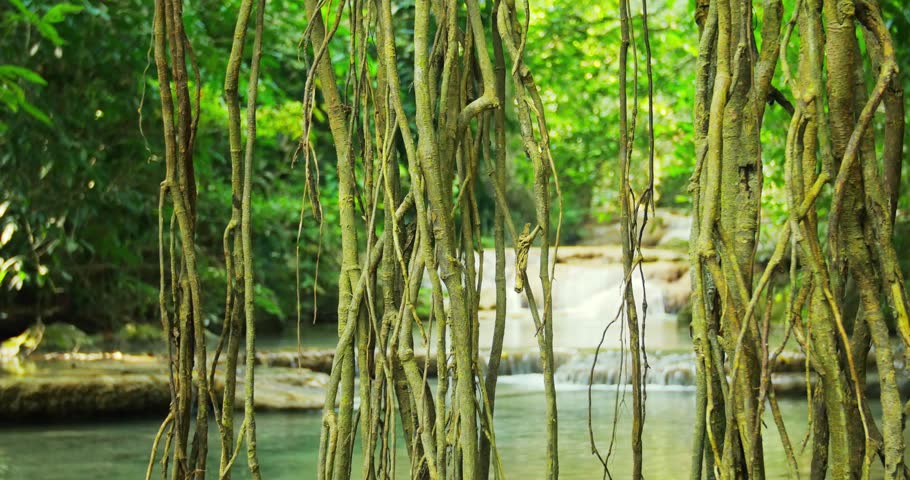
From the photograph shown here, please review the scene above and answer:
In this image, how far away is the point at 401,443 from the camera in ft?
19.6

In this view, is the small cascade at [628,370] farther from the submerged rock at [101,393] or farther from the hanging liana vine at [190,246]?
the hanging liana vine at [190,246]

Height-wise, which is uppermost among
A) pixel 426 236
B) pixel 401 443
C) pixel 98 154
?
pixel 98 154

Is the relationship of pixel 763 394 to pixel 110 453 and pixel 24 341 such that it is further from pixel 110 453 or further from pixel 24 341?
pixel 24 341

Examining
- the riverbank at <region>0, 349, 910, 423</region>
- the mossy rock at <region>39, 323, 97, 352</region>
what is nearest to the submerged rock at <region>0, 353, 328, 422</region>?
the riverbank at <region>0, 349, 910, 423</region>

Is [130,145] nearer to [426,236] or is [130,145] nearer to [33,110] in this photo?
[33,110]

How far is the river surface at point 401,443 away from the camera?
4.91 metres

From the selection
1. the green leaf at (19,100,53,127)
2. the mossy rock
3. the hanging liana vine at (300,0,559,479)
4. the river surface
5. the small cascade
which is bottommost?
the river surface

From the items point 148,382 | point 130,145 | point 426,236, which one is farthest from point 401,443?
point 426,236

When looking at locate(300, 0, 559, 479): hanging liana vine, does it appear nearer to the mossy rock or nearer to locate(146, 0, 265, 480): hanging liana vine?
locate(146, 0, 265, 480): hanging liana vine

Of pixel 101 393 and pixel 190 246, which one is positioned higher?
pixel 190 246

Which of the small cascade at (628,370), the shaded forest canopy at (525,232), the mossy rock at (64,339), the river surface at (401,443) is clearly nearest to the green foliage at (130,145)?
the mossy rock at (64,339)

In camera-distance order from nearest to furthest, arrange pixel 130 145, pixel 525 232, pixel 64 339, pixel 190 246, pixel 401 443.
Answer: pixel 525 232
pixel 190 246
pixel 401 443
pixel 130 145
pixel 64 339

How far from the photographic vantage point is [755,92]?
1.71m

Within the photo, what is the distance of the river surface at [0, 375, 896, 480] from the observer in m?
4.91
